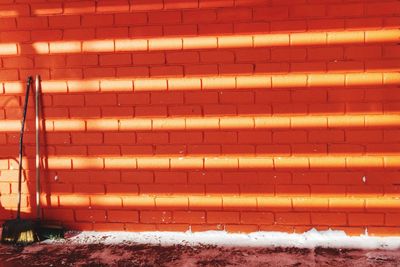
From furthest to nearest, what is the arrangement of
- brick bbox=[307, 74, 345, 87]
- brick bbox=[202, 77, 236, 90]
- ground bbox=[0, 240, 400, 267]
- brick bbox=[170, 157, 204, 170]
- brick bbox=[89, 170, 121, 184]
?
brick bbox=[89, 170, 121, 184] → brick bbox=[170, 157, 204, 170] → brick bbox=[202, 77, 236, 90] → brick bbox=[307, 74, 345, 87] → ground bbox=[0, 240, 400, 267]

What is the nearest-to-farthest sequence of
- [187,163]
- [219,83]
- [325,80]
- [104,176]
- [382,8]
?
1. [382,8]
2. [325,80]
3. [219,83]
4. [187,163]
5. [104,176]


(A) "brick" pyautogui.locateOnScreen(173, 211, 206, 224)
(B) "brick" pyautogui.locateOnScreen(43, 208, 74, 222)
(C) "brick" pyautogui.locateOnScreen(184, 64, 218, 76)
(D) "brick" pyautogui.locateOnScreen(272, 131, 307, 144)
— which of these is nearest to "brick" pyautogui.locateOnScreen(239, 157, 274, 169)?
(D) "brick" pyautogui.locateOnScreen(272, 131, 307, 144)

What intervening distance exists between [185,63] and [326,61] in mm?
1085

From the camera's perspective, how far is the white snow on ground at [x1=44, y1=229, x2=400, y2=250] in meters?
3.37

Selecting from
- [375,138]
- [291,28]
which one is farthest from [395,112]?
[291,28]

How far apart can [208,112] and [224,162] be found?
1.39ft

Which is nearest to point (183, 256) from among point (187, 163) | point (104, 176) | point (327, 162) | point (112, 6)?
point (187, 163)

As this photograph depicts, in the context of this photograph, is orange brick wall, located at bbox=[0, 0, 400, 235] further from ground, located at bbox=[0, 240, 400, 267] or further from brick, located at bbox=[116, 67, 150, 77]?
ground, located at bbox=[0, 240, 400, 267]

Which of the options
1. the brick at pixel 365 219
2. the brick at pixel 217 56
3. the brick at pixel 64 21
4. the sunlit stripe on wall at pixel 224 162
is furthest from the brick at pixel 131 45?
the brick at pixel 365 219

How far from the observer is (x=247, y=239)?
3490 millimetres

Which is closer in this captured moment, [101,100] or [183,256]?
[183,256]

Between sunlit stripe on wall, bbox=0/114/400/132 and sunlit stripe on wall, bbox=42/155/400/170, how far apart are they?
0.24m

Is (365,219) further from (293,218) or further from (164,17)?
(164,17)

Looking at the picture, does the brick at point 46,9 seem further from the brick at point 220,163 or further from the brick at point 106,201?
the brick at point 220,163
